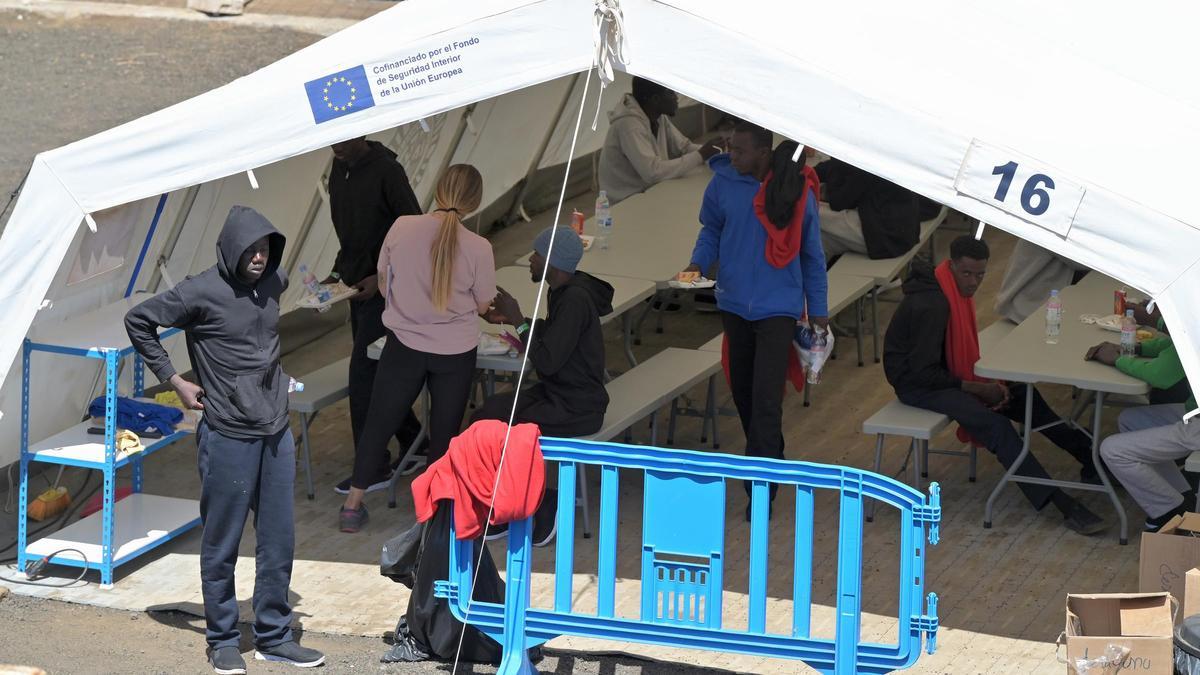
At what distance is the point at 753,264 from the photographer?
7.38m

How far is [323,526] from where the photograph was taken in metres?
7.65

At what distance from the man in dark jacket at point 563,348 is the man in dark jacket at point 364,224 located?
0.69 m

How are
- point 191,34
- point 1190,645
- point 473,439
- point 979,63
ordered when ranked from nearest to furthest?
point 1190,645
point 473,439
point 979,63
point 191,34

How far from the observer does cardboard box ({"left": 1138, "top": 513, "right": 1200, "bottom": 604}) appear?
20.3ft

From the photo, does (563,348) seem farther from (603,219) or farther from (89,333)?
(603,219)

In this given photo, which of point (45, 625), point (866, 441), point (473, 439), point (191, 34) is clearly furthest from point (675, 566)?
point (191, 34)

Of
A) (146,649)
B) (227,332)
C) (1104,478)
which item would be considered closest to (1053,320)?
(1104,478)

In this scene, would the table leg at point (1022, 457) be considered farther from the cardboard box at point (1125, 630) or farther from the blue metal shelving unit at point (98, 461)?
the blue metal shelving unit at point (98, 461)

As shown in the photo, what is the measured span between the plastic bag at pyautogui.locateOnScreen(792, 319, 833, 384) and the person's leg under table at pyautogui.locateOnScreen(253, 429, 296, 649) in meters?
2.51

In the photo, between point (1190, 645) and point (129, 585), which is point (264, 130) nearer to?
point (129, 585)

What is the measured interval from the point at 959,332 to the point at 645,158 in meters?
3.76

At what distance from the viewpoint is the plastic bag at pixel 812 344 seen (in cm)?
751

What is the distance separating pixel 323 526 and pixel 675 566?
2.59m

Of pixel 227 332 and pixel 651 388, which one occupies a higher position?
pixel 651 388
